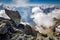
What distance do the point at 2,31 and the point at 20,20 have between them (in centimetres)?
59

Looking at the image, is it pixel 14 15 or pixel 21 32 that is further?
pixel 14 15

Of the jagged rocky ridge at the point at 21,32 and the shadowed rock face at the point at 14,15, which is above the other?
the shadowed rock face at the point at 14,15

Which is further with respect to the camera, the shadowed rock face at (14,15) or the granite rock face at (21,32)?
the shadowed rock face at (14,15)

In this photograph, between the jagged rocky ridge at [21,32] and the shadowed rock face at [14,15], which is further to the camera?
the shadowed rock face at [14,15]

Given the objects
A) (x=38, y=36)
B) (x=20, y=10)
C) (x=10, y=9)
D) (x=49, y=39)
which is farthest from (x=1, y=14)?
(x=49, y=39)

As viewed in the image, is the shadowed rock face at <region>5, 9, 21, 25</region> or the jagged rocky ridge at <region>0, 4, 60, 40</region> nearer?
the jagged rocky ridge at <region>0, 4, 60, 40</region>

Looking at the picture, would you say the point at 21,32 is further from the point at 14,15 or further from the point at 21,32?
the point at 14,15

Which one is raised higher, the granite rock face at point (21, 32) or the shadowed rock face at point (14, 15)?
the shadowed rock face at point (14, 15)

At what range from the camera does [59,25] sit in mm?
3061

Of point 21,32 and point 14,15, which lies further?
point 14,15

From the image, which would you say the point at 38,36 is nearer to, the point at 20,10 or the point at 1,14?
the point at 20,10

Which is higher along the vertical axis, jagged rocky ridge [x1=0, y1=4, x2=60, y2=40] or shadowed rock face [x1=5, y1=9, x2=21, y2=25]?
shadowed rock face [x1=5, y1=9, x2=21, y2=25]

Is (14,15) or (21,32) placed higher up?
(14,15)

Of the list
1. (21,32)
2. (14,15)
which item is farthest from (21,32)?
(14,15)
